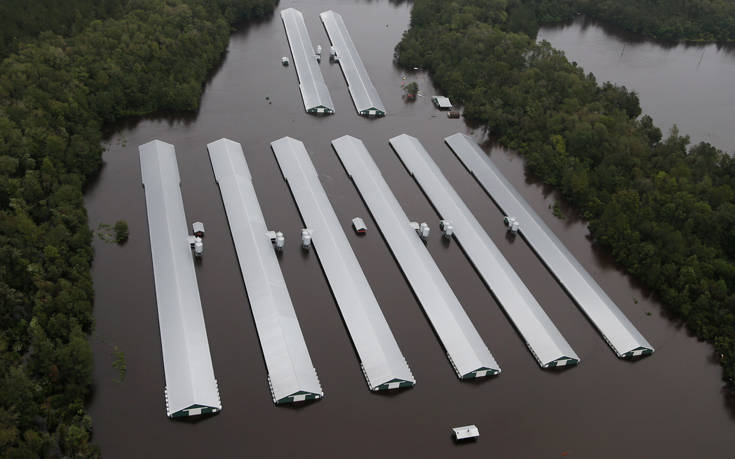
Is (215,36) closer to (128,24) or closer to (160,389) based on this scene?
(128,24)

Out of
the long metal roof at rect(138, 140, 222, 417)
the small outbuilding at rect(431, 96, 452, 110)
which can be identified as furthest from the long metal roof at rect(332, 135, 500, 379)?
the long metal roof at rect(138, 140, 222, 417)

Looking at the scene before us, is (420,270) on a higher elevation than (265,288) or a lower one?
lower

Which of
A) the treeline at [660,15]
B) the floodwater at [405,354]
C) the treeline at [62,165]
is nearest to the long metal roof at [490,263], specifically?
the floodwater at [405,354]

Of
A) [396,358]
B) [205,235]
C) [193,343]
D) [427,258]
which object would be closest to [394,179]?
[427,258]

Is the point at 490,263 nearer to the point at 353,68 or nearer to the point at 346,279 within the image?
the point at 346,279

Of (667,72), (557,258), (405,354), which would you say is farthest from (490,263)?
(667,72)
